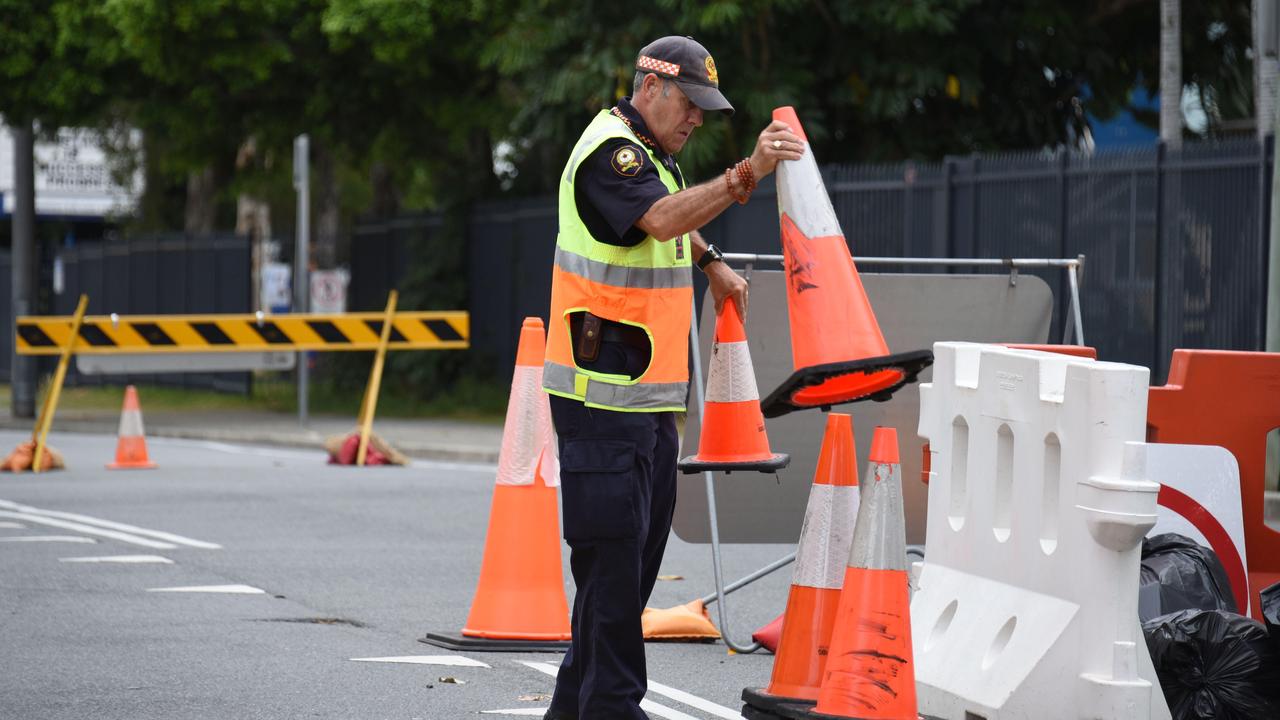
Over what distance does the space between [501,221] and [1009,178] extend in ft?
→ 29.1

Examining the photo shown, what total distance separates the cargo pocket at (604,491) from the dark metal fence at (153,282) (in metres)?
24.5

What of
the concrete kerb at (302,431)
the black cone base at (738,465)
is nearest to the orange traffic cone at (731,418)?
the black cone base at (738,465)

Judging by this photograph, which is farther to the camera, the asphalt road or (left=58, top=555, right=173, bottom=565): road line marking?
(left=58, top=555, right=173, bottom=565): road line marking

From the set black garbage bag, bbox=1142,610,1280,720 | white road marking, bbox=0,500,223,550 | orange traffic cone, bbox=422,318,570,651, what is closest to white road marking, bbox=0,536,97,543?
white road marking, bbox=0,500,223,550

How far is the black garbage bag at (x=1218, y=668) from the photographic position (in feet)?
19.0

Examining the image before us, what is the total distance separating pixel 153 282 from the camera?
3372 cm

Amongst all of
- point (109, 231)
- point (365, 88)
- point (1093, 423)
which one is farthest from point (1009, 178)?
point (109, 231)

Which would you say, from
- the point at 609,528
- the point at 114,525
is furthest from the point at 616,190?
the point at 114,525

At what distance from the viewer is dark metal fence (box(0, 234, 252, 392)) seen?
102 ft

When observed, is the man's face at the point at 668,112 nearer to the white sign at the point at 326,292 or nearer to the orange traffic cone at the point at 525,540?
the orange traffic cone at the point at 525,540

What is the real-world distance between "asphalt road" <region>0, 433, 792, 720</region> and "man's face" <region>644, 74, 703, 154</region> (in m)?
1.99

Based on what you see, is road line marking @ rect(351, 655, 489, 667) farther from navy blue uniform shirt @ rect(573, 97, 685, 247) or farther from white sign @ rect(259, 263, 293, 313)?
white sign @ rect(259, 263, 293, 313)

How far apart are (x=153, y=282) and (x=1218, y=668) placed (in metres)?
29.7

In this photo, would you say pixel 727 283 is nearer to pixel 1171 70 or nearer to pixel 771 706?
pixel 771 706
